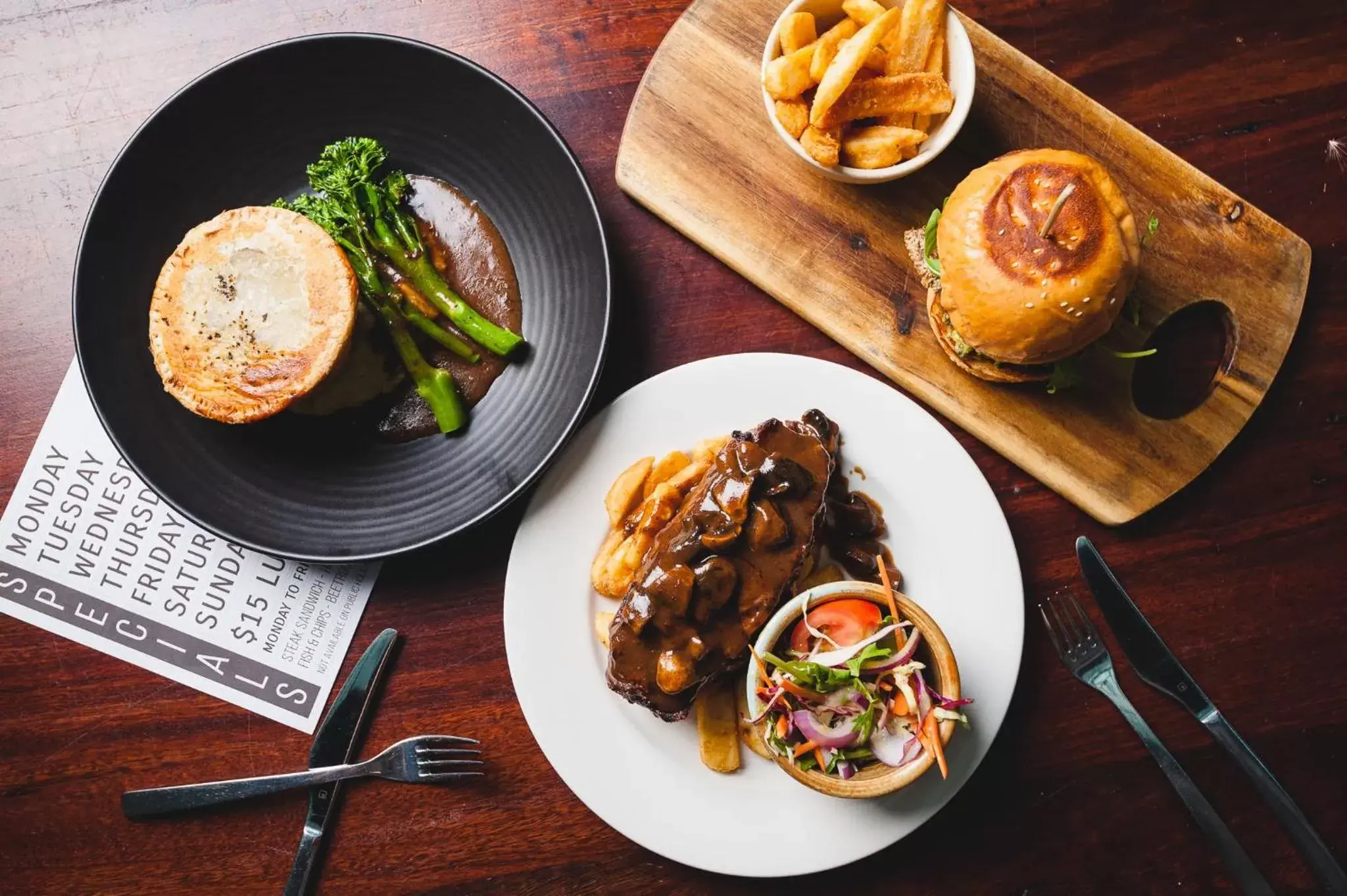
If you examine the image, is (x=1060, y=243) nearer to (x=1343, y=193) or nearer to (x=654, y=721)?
(x=1343, y=193)

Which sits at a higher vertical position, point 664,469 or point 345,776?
point 664,469

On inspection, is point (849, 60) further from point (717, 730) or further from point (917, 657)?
point (717, 730)

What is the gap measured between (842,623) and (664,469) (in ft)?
2.22

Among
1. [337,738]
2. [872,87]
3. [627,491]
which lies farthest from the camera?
[337,738]

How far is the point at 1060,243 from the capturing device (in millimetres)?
2375

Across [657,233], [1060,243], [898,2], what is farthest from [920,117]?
[657,233]

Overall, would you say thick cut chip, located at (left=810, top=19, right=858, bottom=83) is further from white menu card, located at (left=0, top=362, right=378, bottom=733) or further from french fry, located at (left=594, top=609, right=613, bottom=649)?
white menu card, located at (left=0, top=362, right=378, bottom=733)

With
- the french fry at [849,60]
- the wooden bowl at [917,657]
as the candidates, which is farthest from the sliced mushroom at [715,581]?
the french fry at [849,60]

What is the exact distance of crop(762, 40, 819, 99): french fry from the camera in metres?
2.48

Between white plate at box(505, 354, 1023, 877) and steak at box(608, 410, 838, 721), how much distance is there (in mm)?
258

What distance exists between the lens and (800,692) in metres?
2.28

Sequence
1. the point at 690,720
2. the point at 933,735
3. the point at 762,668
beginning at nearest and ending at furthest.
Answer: the point at 933,735 → the point at 762,668 → the point at 690,720

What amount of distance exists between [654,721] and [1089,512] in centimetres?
149

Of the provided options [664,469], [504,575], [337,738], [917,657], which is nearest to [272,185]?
[504,575]
